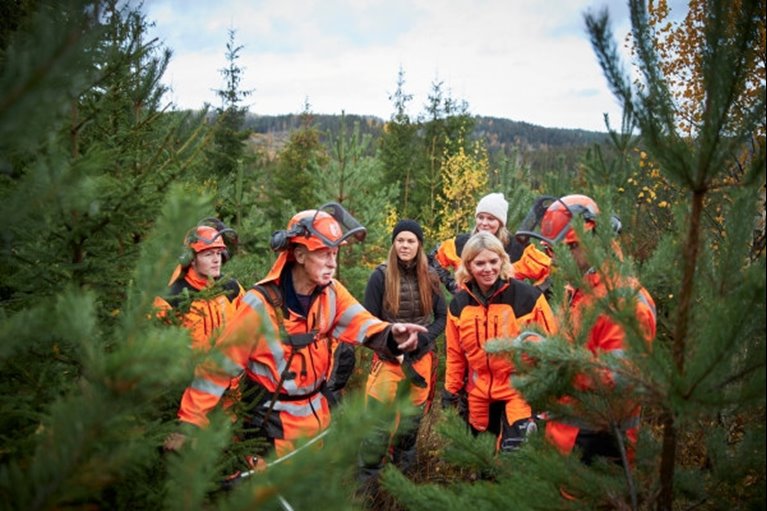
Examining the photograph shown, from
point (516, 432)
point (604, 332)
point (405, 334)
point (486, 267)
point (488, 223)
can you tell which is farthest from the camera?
point (488, 223)

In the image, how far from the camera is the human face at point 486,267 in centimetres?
398

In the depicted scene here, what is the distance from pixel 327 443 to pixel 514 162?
43.3 ft

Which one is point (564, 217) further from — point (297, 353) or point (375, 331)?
point (297, 353)

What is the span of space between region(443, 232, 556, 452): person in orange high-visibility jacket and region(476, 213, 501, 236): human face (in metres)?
1.70

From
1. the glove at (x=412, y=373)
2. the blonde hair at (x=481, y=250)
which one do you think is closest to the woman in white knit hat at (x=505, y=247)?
the glove at (x=412, y=373)

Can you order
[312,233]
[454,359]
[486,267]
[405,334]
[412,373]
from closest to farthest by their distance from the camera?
[312,233] → [405,334] → [486,267] → [454,359] → [412,373]

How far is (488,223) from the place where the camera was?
580 cm

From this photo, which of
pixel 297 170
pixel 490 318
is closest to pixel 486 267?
pixel 490 318

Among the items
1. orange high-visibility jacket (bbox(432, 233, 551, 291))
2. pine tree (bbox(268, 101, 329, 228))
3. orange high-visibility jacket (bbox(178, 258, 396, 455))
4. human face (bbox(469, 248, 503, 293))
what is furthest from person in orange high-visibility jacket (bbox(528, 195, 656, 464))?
pine tree (bbox(268, 101, 329, 228))

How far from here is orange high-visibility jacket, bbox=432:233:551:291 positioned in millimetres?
5695

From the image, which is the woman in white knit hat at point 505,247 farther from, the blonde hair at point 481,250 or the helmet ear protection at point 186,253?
the helmet ear protection at point 186,253

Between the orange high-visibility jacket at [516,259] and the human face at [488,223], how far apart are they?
0.95ft

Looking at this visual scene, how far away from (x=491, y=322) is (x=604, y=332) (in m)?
1.48

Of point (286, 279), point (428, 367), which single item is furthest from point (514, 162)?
point (286, 279)
